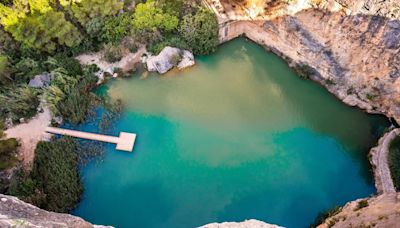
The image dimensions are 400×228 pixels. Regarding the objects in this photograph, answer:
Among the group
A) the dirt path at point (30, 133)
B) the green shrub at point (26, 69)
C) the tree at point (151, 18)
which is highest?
the tree at point (151, 18)

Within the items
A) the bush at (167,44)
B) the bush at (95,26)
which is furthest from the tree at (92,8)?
the bush at (167,44)

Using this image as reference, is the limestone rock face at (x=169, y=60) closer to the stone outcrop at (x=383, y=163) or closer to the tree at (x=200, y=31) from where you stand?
the tree at (x=200, y=31)

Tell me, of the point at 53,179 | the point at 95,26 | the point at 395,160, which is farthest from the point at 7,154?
the point at 395,160

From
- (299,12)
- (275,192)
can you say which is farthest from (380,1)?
(275,192)

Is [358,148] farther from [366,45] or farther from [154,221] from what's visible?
[154,221]

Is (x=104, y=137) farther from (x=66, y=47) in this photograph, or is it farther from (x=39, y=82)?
(x=66, y=47)

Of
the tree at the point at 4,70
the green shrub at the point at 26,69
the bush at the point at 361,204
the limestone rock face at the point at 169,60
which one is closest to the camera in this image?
the bush at the point at 361,204

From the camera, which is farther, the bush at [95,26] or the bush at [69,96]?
the bush at [95,26]

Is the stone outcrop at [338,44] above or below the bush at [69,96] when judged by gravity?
above
